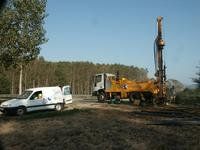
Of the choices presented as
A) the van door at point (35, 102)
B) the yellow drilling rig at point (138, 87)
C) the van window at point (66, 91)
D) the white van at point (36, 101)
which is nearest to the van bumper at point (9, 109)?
the white van at point (36, 101)

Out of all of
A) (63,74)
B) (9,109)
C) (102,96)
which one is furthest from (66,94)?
(63,74)

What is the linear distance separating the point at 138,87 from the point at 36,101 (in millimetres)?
10093

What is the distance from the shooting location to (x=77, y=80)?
460 ft

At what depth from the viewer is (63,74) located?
5162 inches

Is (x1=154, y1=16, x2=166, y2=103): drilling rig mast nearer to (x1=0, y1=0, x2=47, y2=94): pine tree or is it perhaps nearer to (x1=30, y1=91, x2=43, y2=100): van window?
(x1=30, y1=91, x2=43, y2=100): van window

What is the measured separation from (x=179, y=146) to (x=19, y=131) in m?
7.22

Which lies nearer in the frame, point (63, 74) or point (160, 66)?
point (160, 66)

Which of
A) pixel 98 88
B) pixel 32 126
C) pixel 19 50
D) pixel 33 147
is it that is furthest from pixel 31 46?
pixel 33 147

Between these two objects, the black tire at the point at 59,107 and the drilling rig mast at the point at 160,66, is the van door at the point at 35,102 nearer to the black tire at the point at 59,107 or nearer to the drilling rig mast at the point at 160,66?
the black tire at the point at 59,107

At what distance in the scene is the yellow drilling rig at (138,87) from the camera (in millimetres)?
31516

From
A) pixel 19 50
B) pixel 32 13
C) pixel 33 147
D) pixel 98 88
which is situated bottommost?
pixel 33 147

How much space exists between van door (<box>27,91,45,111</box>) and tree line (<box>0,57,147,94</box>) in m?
77.6

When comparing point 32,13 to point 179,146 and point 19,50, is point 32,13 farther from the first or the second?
point 179,146

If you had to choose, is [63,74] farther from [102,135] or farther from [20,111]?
[102,135]
